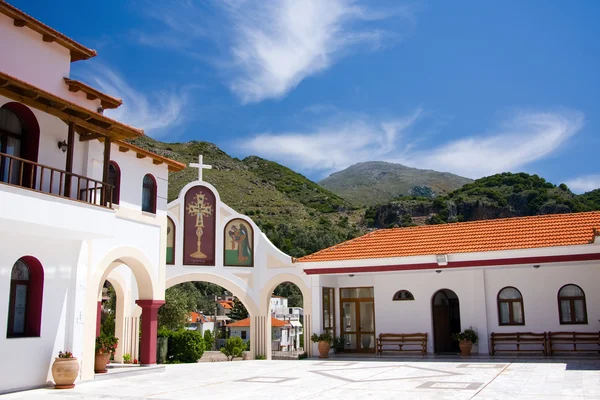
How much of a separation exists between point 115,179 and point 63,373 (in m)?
5.37

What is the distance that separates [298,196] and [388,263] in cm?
6466

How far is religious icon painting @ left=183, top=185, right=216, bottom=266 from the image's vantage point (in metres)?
22.6

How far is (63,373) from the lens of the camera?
1248 cm

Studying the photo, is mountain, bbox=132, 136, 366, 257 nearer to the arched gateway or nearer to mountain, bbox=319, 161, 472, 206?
mountain, bbox=319, 161, 472, 206

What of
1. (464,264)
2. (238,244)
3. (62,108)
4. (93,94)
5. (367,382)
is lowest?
(367,382)

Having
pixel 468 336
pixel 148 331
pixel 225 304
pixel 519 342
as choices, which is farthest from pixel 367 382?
pixel 225 304

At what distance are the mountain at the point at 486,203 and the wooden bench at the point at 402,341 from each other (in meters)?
52.3

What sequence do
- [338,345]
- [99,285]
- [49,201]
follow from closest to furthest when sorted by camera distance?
1. [49,201]
2. [99,285]
3. [338,345]

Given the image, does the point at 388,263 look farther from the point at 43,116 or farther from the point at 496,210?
the point at 496,210

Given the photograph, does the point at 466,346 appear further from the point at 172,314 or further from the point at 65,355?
the point at 172,314

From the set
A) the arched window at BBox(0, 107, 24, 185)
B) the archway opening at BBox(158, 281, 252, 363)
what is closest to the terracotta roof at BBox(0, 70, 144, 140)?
the arched window at BBox(0, 107, 24, 185)

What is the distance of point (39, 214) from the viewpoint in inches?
447

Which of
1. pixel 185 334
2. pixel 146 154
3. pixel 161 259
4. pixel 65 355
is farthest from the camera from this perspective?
pixel 185 334

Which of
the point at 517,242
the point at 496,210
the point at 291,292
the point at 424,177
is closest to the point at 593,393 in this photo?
the point at 517,242
